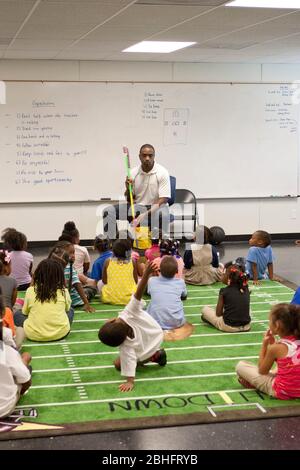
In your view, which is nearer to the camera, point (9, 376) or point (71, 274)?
point (9, 376)

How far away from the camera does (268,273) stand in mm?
6852

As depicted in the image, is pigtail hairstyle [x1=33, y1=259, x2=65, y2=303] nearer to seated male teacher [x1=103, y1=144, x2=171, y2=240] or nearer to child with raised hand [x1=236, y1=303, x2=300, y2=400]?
child with raised hand [x1=236, y1=303, x2=300, y2=400]

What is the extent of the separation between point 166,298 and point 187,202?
3934 mm

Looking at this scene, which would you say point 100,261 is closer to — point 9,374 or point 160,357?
point 160,357

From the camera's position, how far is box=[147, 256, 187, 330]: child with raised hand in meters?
5.01

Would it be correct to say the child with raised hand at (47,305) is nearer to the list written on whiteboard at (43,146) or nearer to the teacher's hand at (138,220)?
the teacher's hand at (138,220)

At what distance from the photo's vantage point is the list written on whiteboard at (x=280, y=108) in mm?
9047

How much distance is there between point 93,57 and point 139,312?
482cm

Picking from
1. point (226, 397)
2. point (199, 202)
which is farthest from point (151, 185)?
point (226, 397)

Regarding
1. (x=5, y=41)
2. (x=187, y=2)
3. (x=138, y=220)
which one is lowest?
(x=138, y=220)

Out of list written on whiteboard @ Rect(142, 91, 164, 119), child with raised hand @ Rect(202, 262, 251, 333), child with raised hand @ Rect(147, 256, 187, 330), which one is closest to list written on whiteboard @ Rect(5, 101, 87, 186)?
list written on whiteboard @ Rect(142, 91, 164, 119)

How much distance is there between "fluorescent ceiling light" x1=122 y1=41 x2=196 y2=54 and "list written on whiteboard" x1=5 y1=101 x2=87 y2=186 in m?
1.54

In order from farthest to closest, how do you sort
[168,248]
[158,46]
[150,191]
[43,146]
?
[43,146]
[158,46]
[150,191]
[168,248]

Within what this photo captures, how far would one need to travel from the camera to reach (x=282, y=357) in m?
3.73
